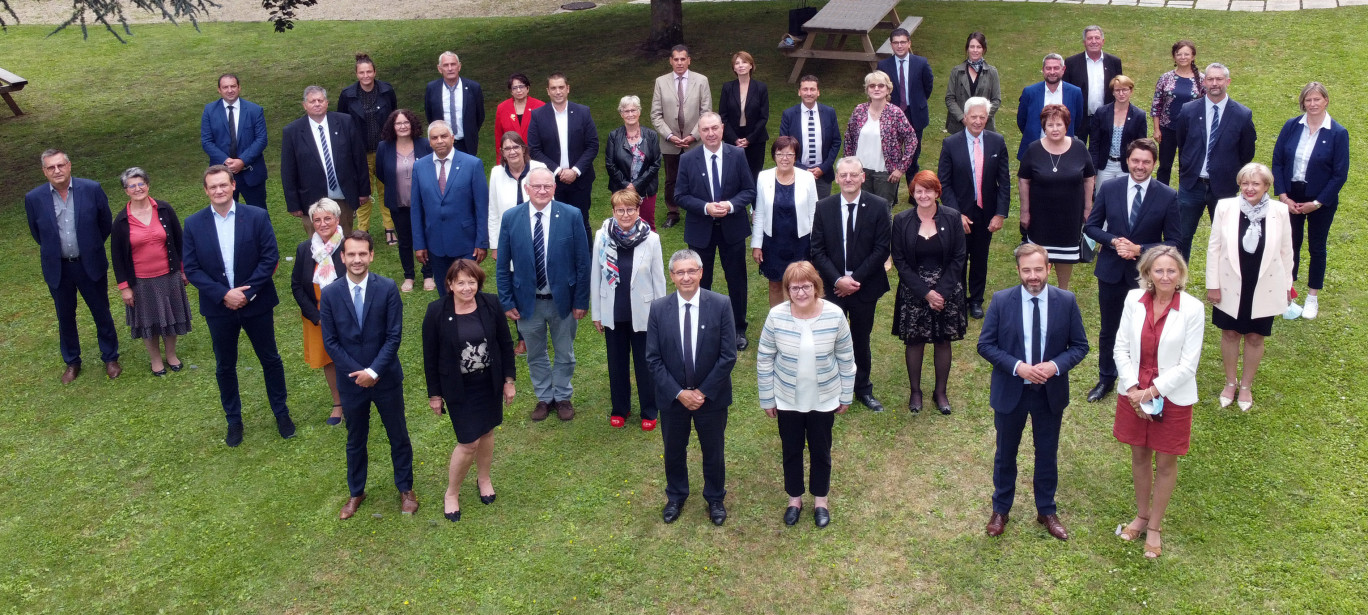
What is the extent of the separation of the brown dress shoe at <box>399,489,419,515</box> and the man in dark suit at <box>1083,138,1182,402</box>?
4756mm

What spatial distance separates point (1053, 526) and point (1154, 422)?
0.90m

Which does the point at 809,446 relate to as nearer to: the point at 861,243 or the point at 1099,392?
the point at 861,243

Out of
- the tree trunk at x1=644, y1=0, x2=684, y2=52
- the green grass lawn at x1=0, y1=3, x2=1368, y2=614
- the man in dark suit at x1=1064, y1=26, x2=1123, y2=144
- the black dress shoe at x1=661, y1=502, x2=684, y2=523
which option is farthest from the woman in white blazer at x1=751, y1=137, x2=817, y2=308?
the tree trunk at x1=644, y1=0, x2=684, y2=52

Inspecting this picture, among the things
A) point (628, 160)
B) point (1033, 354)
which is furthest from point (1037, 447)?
point (628, 160)

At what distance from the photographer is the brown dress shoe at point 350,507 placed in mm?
6742

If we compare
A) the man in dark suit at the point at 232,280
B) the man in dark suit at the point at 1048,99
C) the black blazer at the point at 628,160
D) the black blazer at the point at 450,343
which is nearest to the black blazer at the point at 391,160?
the black blazer at the point at 628,160

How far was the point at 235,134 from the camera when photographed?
32.9 feet

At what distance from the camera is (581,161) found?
377 inches

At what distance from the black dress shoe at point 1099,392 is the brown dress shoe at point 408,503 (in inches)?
187

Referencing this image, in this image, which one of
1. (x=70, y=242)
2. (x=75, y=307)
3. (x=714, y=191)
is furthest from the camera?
(x=75, y=307)

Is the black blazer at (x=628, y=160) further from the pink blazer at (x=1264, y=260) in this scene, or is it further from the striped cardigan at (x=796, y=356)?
the pink blazer at (x=1264, y=260)

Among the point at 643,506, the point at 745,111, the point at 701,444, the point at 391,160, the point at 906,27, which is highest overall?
the point at 906,27

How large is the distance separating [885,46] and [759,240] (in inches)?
265

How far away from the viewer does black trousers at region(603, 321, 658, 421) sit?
296 inches
